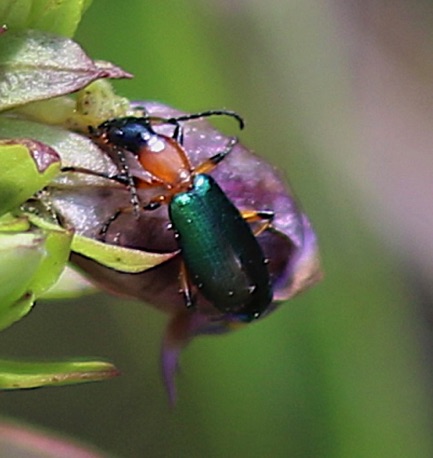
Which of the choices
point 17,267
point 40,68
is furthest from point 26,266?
point 40,68

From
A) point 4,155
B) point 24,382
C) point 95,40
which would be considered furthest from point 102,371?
point 95,40

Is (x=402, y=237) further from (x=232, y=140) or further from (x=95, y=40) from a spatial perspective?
(x=232, y=140)

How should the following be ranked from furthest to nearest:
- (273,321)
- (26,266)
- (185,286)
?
(273,321) → (185,286) → (26,266)

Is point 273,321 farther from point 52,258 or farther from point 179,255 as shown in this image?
point 52,258

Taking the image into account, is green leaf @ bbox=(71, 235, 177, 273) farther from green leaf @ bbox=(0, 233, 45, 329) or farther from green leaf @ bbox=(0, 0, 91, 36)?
green leaf @ bbox=(0, 0, 91, 36)

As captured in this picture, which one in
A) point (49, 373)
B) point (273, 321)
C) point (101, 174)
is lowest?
point (273, 321)

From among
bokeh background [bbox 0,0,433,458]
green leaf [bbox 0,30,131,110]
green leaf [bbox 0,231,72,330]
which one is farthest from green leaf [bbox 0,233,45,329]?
bokeh background [bbox 0,0,433,458]

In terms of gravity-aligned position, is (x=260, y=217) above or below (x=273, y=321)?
above
